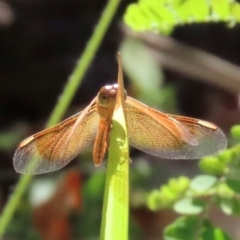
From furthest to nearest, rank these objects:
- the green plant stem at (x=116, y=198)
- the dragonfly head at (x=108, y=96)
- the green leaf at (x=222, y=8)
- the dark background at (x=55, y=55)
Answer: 1. the dark background at (x=55, y=55)
2. the green leaf at (x=222, y=8)
3. the dragonfly head at (x=108, y=96)
4. the green plant stem at (x=116, y=198)

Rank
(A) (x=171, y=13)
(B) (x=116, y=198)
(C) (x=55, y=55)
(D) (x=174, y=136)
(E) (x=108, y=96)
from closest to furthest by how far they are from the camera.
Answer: (B) (x=116, y=198), (E) (x=108, y=96), (D) (x=174, y=136), (A) (x=171, y=13), (C) (x=55, y=55)

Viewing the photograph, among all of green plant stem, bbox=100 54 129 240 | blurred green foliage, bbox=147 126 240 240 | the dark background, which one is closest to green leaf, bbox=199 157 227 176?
blurred green foliage, bbox=147 126 240 240

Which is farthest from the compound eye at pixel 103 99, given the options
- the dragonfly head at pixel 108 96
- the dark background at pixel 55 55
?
the dark background at pixel 55 55

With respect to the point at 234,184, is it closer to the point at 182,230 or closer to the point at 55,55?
the point at 182,230

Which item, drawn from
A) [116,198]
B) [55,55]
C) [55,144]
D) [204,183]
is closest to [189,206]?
[204,183]

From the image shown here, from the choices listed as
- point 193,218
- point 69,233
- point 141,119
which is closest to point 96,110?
point 141,119

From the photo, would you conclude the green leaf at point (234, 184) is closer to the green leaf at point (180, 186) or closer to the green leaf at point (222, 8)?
the green leaf at point (180, 186)

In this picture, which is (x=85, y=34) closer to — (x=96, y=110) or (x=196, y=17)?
(x=196, y=17)
